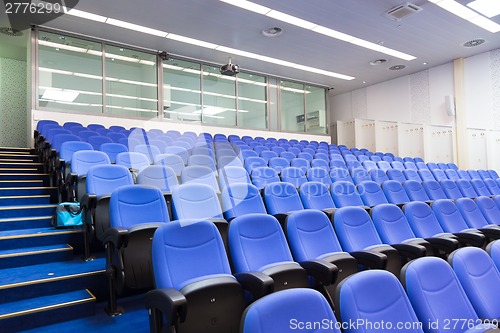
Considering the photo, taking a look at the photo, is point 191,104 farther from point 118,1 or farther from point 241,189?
point 241,189

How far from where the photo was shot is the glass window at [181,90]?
7.79m

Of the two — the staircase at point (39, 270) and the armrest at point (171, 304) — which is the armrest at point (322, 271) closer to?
the armrest at point (171, 304)

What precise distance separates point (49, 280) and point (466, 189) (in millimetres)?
5013

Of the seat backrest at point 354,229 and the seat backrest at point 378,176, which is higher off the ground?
the seat backrest at point 378,176

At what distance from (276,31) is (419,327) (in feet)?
20.3

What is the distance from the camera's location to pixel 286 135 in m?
9.46

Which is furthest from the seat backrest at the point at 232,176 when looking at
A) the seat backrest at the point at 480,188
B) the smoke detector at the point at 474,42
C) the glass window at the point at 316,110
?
the glass window at the point at 316,110

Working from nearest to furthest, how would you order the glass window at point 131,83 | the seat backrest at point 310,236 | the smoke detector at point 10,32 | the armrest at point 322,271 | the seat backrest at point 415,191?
the armrest at point 322,271 → the seat backrest at point 310,236 → the seat backrest at point 415,191 → the smoke detector at point 10,32 → the glass window at point 131,83

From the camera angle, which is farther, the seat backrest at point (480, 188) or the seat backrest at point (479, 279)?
the seat backrest at point (480, 188)

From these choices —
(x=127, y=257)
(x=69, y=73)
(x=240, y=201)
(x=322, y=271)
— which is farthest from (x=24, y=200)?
(x=69, y=73)

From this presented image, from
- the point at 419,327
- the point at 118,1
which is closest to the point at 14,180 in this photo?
the point at 118,1

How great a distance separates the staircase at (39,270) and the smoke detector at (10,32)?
4.55 metres

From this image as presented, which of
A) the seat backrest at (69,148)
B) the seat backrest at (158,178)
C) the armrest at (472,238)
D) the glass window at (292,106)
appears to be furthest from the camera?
the glass window at (292,106)

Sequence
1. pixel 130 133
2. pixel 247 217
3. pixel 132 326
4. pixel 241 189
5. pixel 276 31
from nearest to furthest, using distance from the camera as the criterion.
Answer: pixel 132 326, pixel 247 217, pixel 241 189, pixel 130 133, pixel 276 31
